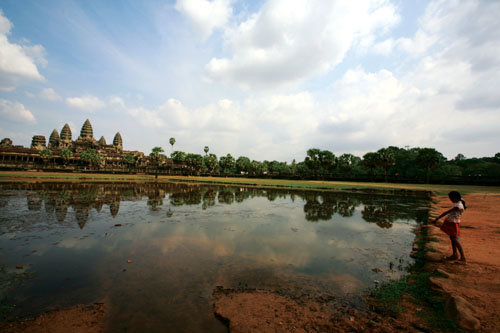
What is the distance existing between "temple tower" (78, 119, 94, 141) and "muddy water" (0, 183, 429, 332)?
421 ft

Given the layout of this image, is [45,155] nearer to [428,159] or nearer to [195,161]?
[195,161]

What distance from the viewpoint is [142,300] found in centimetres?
503

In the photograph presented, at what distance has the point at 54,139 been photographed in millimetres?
117062

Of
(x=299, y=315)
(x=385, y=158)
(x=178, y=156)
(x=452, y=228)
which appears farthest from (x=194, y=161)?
(x=299, y=315)

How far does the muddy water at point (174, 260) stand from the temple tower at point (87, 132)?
12830cm

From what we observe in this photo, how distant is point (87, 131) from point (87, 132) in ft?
1.80

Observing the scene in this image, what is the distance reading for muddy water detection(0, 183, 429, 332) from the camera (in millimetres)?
4934

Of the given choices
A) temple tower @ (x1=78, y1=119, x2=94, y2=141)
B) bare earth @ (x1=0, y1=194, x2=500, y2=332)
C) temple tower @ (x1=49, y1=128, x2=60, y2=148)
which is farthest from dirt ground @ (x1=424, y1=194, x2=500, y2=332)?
temple tower @ (x1=49, y1=128, x2=60, y2=148)

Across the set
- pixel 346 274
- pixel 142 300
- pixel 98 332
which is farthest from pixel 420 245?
pixel 98 332

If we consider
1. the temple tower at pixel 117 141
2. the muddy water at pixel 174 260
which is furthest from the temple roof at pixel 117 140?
the muddy water at pixel 174 260

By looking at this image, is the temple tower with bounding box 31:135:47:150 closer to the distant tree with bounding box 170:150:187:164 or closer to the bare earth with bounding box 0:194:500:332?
the distant tree with bounding box 170:150:187:164

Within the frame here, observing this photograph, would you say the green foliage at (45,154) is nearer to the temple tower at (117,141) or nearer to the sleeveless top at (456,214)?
the temple tower at (117,141)

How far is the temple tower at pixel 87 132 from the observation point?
4663 inches

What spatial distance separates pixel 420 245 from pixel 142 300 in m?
10.5
